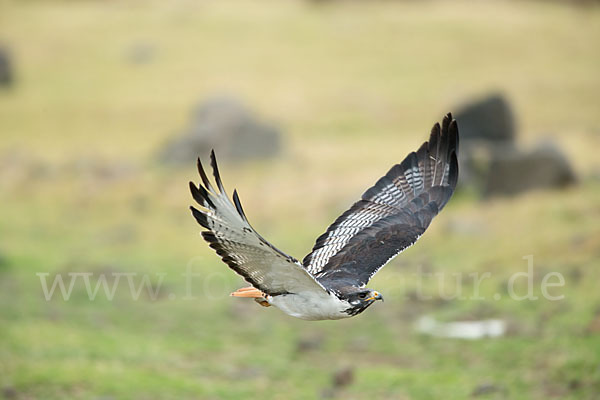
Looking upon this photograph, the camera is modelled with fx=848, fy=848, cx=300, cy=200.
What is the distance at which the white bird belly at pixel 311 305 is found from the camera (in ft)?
23.8

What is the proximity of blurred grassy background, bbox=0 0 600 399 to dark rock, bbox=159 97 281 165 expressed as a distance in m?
0.78

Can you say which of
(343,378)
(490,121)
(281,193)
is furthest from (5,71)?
(343,378)

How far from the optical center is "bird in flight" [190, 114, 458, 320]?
6.70 metres

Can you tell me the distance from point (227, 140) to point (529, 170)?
11.2 meters

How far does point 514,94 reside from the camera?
36188 mm

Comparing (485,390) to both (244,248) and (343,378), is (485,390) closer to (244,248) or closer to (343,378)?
(343,378)

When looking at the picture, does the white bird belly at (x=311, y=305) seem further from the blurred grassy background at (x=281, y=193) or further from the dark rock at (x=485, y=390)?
the dark rock at (x=485, y=390)

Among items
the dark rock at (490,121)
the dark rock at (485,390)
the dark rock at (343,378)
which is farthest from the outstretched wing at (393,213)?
the dark rock at (490,121)

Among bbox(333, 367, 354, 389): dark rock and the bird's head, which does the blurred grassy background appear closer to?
bbox(333, 367, 354, 389): dark rock

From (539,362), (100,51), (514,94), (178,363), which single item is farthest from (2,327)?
(100,51)

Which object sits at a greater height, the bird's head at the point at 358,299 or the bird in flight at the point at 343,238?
the bird in flight at the point at 343,238

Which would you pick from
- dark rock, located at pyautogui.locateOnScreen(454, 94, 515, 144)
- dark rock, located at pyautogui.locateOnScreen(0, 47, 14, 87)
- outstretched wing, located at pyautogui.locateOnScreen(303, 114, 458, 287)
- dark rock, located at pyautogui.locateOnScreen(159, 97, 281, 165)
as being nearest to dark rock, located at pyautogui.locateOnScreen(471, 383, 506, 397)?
outstretched wing, located at pyautogui.locateOnScreen(303, 114, 458, 287)

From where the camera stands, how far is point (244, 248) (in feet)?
22.6

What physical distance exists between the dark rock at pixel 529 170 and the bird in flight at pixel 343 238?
11.3 meters
